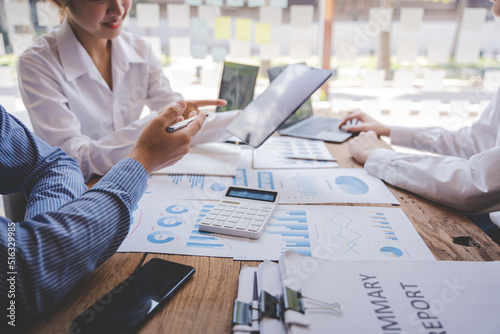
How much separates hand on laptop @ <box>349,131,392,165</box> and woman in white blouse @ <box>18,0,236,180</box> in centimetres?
42

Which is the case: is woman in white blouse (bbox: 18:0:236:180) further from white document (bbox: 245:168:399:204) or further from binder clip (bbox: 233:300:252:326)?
binder clip (bbox: 233:300:252:326)

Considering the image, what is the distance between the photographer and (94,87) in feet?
4.14

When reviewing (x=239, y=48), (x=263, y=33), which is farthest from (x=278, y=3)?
(x=239, y=48)

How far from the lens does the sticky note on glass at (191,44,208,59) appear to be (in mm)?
2301

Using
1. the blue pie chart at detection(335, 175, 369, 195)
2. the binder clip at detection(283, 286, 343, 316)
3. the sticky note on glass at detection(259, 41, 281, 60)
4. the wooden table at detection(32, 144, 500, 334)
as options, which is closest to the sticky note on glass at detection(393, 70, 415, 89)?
the sticky note on glass at detection(259, 41, 281, 60)

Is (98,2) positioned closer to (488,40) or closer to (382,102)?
(382,102)

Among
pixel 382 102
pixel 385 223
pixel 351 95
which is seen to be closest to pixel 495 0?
pixel 385 223

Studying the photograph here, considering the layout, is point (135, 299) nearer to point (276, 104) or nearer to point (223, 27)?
point (276, 104)

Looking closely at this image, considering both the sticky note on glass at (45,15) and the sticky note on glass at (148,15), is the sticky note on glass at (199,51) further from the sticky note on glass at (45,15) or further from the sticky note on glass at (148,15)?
the sticky note on glass at (45,15)

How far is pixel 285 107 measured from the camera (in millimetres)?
1016

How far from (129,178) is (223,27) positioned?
6.00 feet

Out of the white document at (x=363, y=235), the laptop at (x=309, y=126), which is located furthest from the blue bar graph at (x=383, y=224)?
the laptop at (x=309, y=126)

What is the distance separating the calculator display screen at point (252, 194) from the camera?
799 millimetres

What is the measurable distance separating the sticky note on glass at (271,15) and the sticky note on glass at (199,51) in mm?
411
